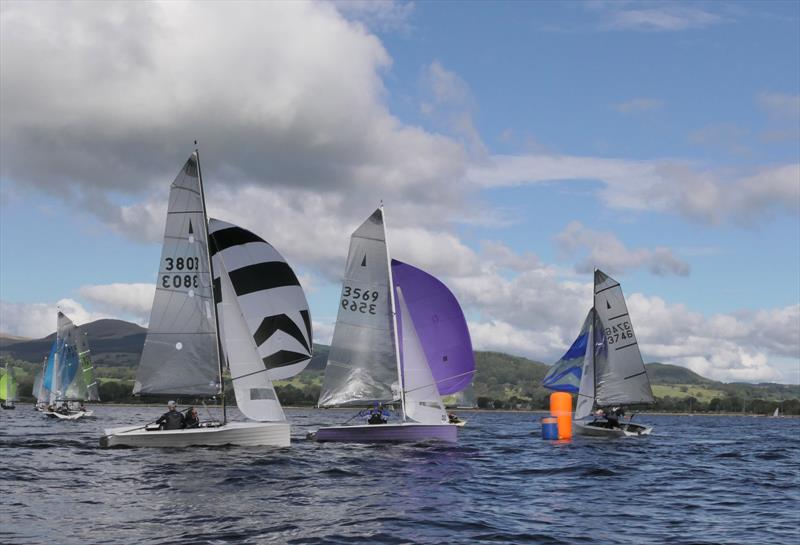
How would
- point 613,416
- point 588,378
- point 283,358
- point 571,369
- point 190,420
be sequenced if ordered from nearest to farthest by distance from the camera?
point 190,420 < point 283,358 < point 613,416 < point 588,378 < point 571,369

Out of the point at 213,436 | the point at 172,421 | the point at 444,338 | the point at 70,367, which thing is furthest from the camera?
the point at 70,367

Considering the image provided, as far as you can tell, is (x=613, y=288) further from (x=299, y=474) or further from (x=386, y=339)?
(x=299, y=474)

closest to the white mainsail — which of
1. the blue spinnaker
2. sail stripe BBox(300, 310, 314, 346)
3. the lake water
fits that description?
the blue spinnaker

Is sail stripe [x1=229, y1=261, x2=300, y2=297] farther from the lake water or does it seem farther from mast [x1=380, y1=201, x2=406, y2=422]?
the lake water

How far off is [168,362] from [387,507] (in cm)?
1784

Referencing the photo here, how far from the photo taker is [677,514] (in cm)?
2267

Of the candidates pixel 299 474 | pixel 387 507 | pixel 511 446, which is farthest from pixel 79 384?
pixel 387 507

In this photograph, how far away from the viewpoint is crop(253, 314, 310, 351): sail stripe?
4062 cm

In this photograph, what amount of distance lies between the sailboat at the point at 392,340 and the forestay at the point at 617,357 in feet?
65.4

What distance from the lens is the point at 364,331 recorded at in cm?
4209

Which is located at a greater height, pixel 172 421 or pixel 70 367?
pixel 70 367

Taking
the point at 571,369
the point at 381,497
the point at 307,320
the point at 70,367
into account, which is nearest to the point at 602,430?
the point at 571,369

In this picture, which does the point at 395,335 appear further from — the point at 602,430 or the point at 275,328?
the point at 602,430

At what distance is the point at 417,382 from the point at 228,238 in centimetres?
1131
